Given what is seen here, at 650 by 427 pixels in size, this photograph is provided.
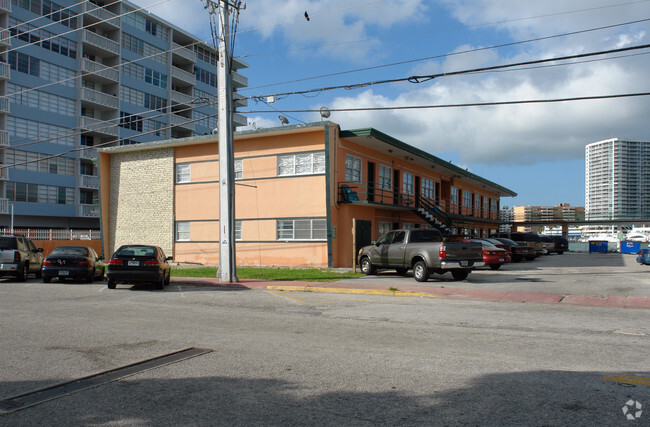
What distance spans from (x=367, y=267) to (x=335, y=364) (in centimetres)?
1555

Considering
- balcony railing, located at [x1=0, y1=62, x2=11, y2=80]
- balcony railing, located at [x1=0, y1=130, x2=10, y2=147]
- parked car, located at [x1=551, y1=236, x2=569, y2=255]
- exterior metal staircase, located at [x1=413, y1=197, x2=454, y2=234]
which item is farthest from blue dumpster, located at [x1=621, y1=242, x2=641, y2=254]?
balcony railing, located at [x1=0, y1=62, x2=11, y2=80]

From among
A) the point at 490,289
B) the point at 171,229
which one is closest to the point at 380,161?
the point at 171,229

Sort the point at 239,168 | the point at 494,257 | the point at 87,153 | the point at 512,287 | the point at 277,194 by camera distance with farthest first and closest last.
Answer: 1. the point at 87,153
2. the point at 239,168
3. the point at 277,194
4. the point at 494,257
5. the point at 512,287

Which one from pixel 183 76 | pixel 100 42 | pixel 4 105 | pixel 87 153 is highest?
pixel 100 42

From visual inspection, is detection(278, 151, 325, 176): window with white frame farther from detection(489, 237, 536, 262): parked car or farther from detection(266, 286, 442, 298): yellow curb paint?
detection(489, 237, 536, 262): parked car

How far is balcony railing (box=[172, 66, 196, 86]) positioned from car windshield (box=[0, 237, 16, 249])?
44407mm

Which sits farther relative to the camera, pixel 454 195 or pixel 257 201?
pixel 454 195

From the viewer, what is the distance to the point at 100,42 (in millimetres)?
51375

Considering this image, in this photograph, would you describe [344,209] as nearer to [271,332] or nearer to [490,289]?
[490,289]

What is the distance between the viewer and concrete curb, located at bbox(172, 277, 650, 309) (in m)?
13.1

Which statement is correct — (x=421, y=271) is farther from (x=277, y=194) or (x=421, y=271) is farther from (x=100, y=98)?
(x=100, y=98)

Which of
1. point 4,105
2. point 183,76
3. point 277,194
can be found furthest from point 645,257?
point 183,76

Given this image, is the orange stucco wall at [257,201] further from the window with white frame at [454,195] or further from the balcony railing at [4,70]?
the balcony railing at [4,70]

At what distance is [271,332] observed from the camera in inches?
342
